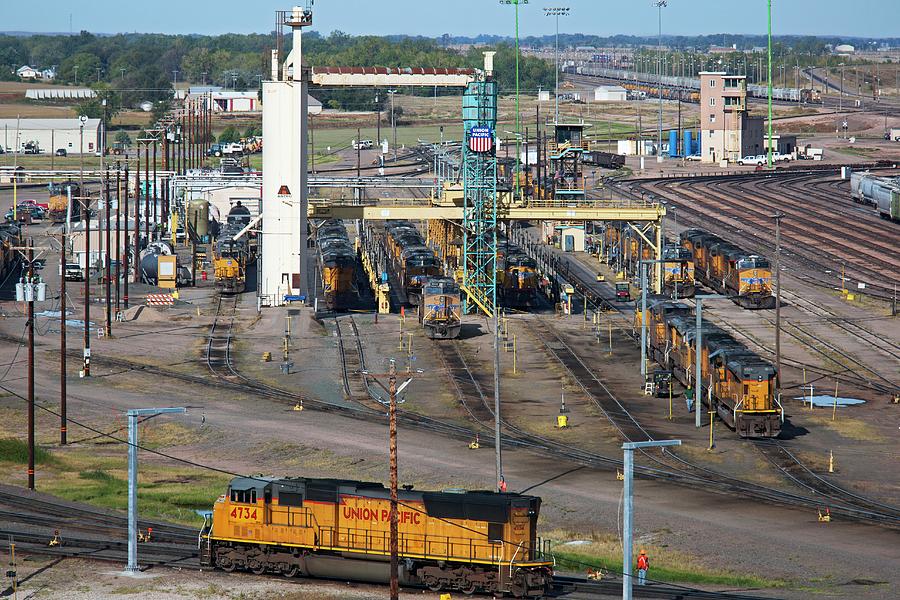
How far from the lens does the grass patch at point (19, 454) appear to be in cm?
5975

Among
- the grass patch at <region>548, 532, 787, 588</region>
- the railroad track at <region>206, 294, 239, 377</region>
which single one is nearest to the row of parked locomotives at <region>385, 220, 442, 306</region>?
the railroad track at <region>206, 294, 239, 377</region>

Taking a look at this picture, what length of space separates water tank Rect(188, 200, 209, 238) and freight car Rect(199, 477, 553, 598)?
8982cm

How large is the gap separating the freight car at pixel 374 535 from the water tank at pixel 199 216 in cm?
8982

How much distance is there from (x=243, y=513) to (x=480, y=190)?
53.0m

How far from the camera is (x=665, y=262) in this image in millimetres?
97000

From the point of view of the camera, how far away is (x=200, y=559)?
4488 centimetres

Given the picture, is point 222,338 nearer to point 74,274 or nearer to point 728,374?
point 74,274

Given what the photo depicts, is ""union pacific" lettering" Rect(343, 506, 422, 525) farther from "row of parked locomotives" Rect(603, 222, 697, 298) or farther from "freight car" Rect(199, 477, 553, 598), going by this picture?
"row of parked locomotives" Rect(603, 222, 697, 298)

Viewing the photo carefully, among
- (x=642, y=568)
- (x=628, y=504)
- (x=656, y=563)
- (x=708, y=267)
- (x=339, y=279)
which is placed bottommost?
(x=656, y=563)

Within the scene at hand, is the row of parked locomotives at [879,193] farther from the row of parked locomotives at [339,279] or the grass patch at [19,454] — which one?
the grass patch at [19,454]

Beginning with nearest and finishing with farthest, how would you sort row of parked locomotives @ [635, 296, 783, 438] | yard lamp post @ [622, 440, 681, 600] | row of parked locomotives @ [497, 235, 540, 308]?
yard lamp post @ [622, 440, 681, 600] < row of parked locomotives @ [635, 296, 783, 438] < row of parked locomotives @ [497, 235, 540, 308]

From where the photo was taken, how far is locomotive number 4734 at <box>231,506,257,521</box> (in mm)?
44156

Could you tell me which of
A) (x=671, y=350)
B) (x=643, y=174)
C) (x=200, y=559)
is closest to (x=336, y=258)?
(x=671, y=350)

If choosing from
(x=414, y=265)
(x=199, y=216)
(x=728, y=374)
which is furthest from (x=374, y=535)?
(x=199, y=216)
